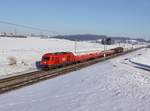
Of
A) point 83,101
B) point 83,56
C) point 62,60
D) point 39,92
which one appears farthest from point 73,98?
point 83,56

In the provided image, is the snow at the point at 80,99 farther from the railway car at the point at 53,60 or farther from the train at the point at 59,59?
the train at the point at 59,59

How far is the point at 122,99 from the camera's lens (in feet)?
52.2

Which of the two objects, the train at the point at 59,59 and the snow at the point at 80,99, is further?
the train at the point at 59,59

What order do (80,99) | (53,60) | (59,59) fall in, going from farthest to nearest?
(59,59) < (53,60) < (80,99)

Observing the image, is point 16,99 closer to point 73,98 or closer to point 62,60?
point 73,98

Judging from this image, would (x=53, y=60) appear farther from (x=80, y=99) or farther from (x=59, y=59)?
(x=80, y=99)

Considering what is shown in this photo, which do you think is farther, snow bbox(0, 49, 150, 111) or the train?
the train

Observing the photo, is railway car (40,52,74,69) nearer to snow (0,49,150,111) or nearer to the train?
the train

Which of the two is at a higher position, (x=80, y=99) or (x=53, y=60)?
(x=53, y=60)

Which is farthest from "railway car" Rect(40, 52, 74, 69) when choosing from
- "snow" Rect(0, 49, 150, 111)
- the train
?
"snow" Rect(0, 49, 150, 111)

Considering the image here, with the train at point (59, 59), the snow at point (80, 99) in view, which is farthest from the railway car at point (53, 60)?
the snow at point (80, 99)

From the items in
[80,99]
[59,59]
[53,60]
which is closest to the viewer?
[80,99]

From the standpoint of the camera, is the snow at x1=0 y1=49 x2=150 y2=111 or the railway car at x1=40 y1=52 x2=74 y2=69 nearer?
the snow at x1=0 y1=49 x2=150 y2=111

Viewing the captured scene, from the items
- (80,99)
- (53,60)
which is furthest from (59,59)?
(80,99)
